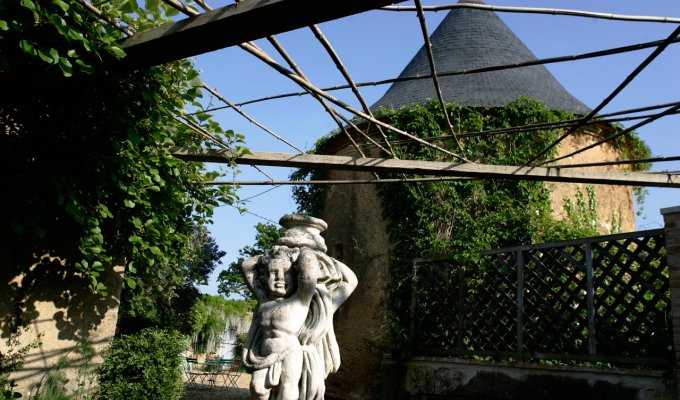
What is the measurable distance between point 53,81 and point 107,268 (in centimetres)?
250

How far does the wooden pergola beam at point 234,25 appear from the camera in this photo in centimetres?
247

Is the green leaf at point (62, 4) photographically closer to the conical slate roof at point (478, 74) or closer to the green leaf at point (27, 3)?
the green leaf at point (27, 3)

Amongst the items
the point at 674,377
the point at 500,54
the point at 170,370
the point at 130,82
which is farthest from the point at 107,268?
the point at 500,54

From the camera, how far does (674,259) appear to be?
5621 mm

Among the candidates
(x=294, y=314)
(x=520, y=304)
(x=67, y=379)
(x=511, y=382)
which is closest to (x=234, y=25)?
(x=294, y=314)

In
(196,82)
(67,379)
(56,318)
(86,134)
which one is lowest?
(67,379)

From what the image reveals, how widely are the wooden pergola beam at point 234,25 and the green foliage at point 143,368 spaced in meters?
3.92

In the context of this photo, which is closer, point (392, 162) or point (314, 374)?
point (314, 374)

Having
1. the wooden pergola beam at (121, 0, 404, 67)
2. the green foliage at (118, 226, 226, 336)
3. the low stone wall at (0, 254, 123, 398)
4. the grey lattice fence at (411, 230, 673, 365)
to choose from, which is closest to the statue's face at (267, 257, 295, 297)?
the wooden pergola beam at (121, 0, 404, 67)

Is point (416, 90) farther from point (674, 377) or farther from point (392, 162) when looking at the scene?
point (674, 377)

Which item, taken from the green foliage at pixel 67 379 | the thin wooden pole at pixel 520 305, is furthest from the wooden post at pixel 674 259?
the green foliage at pixel 67 379

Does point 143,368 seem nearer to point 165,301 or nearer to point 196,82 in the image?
point 196,82

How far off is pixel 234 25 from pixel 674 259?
16.7 feet

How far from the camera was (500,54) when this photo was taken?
12.2 metres
